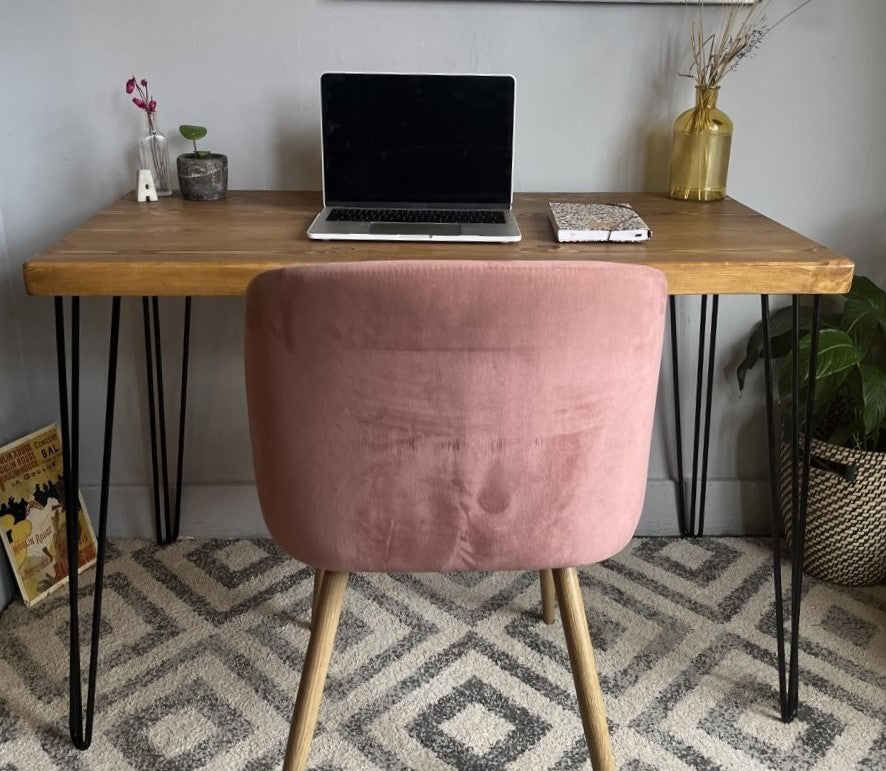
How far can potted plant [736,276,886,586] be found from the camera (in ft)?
4.96

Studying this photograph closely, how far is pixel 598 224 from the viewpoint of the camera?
129 centimetres

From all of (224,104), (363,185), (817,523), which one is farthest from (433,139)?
(817,523)

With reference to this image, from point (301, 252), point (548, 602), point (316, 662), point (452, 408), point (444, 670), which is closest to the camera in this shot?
point (452, 408)

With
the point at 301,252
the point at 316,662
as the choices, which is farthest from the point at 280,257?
the point at 316,662

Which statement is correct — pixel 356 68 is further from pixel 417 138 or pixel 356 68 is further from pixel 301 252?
pixel 301 252

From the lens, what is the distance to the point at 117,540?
6.03 ft

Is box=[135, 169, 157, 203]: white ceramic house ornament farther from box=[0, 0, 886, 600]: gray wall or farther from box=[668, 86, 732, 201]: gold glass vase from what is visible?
box=[668, 86, 732, 201]: gold glass vase

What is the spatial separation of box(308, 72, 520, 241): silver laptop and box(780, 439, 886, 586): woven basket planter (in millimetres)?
797

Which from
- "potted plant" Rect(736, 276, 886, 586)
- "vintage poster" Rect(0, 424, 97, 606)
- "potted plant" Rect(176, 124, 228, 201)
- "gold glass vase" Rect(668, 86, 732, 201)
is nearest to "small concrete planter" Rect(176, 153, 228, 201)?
"potted plant" Rect(176, 124, 228, 201)

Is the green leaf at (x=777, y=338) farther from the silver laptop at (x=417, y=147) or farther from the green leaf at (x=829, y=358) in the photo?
the silver laptop at (x=417, y=147)

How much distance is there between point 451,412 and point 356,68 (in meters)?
0.92

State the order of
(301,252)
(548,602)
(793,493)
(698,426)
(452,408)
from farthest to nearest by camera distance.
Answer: (698,426), (548,602), (793,493), (301,252), (452,408)

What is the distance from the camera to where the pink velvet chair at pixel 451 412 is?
817mm

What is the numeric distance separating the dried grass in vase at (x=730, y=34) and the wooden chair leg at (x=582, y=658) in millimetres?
940
